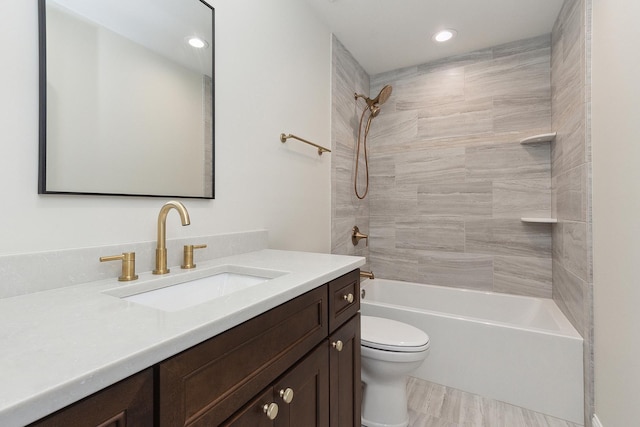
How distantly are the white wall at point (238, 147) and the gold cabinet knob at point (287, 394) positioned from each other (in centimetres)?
67

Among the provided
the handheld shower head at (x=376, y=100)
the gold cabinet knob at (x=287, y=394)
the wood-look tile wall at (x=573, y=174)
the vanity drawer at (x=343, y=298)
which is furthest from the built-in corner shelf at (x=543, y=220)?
the gold cabinet knob at (x=287, y=394)

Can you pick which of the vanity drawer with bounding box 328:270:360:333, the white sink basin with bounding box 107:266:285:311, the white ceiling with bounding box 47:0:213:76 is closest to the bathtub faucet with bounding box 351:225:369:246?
the vanity drawer with bounding box 328:270:360:333

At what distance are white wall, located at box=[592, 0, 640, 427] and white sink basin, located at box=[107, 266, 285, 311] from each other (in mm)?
1301

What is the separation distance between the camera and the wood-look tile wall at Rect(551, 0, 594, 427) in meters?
1.54

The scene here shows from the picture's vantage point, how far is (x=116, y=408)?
416 millimetres

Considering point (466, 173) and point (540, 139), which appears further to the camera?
point (466, 173)

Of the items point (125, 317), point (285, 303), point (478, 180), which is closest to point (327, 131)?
point (478, 180)

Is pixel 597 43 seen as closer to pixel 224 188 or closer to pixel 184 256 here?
pixel 224 188

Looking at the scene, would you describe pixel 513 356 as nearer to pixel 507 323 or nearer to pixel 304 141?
pixel 507 323

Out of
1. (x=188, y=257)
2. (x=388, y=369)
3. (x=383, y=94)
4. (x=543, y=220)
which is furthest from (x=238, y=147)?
(x=543, y=220)

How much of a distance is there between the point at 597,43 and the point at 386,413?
2.07 meters

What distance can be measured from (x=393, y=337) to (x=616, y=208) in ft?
3.64

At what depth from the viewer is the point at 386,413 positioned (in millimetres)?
1538

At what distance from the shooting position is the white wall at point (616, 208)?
1094 mm
